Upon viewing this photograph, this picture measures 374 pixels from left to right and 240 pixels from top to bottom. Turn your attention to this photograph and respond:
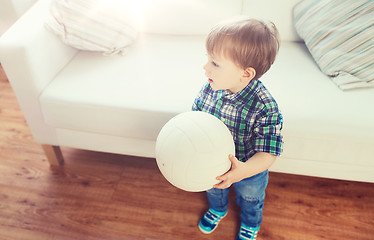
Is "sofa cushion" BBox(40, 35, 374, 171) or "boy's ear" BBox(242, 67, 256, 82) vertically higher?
"boy's ear" BBox(242, 67, 256, 82)

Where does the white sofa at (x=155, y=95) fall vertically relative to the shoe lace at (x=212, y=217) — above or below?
above

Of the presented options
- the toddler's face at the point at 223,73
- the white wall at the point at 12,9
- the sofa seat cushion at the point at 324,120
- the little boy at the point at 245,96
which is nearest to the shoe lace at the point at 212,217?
the little boy at the point at 245,96

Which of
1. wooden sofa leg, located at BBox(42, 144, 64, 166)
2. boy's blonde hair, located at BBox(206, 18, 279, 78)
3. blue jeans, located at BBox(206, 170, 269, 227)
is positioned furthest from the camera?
wooden sofa leg, located at BBox(42, 144, 64, 166)

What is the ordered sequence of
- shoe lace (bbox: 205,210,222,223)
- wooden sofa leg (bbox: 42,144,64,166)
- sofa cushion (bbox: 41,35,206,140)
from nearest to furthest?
sofa cushion (bbox: 41,35,206,140) < shoe lace (bbox: 205,210,222,223) < wooden sofa leg (bbox: 42,144,64,166)

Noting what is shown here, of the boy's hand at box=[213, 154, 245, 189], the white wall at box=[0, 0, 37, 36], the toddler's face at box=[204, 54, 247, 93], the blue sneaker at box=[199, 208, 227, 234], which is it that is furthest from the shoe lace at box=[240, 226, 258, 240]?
the white wall at box=[0, 0, 37, 36]

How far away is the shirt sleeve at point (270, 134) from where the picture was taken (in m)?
1.04

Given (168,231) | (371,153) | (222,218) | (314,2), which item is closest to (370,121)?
(371,153)

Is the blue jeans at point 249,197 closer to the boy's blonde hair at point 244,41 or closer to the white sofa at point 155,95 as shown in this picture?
the white sofa at point 155,95

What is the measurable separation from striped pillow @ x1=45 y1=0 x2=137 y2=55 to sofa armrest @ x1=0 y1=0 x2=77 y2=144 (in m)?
0.06

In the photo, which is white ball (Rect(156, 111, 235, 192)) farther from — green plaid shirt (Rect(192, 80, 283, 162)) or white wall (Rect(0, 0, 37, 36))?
white wall (Rect(0, 0, 37, 36))

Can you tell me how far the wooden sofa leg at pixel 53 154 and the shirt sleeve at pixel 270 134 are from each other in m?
1.11

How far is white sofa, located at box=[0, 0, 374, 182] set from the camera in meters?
1.32

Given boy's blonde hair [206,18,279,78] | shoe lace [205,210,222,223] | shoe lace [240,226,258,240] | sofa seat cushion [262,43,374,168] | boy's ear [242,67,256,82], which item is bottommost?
shoe lace [240,226,258,240]

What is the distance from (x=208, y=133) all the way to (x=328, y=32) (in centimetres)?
89
